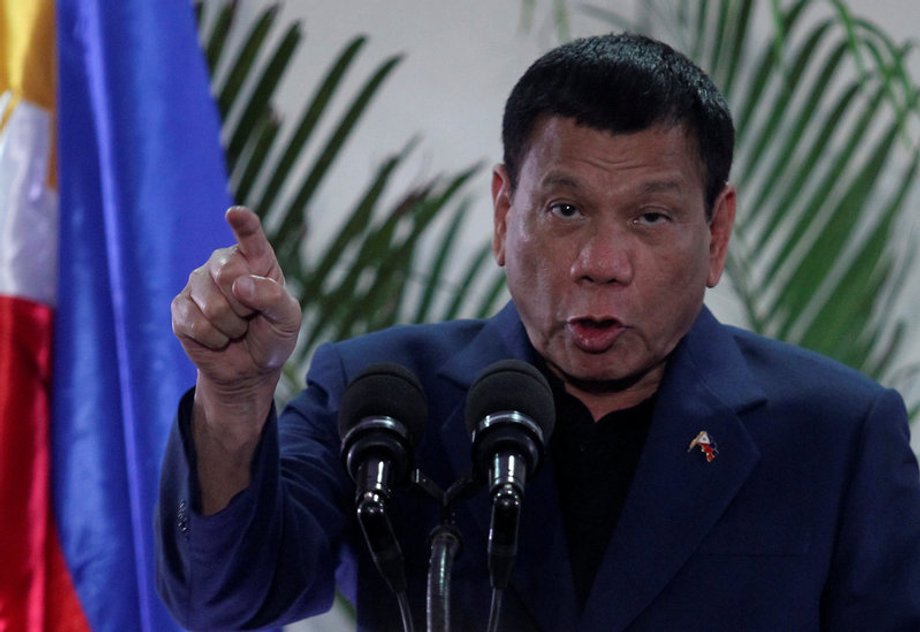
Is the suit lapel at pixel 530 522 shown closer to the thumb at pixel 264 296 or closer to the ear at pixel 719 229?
→ the ear at pixel 719 229

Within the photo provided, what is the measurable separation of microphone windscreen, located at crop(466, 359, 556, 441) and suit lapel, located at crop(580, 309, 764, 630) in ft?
1.36

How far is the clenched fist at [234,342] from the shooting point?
1.15m

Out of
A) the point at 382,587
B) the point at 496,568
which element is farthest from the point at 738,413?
the point at 496,568

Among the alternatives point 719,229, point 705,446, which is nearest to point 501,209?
point 719,229

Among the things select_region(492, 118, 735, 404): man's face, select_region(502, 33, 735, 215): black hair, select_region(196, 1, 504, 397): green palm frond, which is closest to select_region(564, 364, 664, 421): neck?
select_region(492, 118, 735, 404): man's face

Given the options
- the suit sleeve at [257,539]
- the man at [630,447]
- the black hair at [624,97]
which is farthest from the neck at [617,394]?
the suit sleeve at [257,539]

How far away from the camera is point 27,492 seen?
2.15 m

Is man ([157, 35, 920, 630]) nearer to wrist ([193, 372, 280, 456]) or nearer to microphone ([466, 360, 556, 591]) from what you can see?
wrist ([193, 372, 280, 456])

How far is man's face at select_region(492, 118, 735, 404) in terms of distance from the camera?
5.08 feet

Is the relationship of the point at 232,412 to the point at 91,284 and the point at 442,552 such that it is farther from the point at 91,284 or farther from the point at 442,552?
the point at 91,284

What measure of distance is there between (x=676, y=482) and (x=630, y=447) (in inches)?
5.9

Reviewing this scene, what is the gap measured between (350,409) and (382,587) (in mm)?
493

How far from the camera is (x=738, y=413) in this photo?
5.51 ft

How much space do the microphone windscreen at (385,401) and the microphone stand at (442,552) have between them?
5 centimetres
